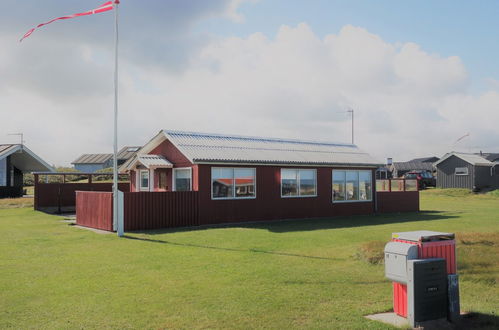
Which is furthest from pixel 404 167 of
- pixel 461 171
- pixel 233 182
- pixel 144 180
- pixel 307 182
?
pixel 233 182

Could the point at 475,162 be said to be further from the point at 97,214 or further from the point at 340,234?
the point at 97,214

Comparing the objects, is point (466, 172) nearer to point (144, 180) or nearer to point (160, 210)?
point (144, 180)

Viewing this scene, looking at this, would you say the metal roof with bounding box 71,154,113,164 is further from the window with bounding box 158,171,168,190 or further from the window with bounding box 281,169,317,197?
the window with bounding box 281,169,317,197

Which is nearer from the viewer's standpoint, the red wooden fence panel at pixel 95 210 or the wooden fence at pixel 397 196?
the red wooden fence panel at pixel 95 210

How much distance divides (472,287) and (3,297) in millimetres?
7948

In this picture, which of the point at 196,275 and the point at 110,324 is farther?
the point at 196,275

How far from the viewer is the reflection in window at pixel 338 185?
78.0ft

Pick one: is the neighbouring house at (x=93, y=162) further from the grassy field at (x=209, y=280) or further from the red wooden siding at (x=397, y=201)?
the grassy field at (x=209, y=280)

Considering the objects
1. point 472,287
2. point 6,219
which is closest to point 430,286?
point 472,287

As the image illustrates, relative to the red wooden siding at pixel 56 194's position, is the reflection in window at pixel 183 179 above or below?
above

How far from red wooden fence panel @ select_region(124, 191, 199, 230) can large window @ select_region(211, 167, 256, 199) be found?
1.10m

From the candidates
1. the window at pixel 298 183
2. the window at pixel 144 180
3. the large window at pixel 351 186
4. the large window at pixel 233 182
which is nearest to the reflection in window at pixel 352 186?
the large window at pixel 351 186

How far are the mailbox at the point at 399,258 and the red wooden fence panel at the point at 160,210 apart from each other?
40.0 feet

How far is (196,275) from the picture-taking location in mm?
9359
